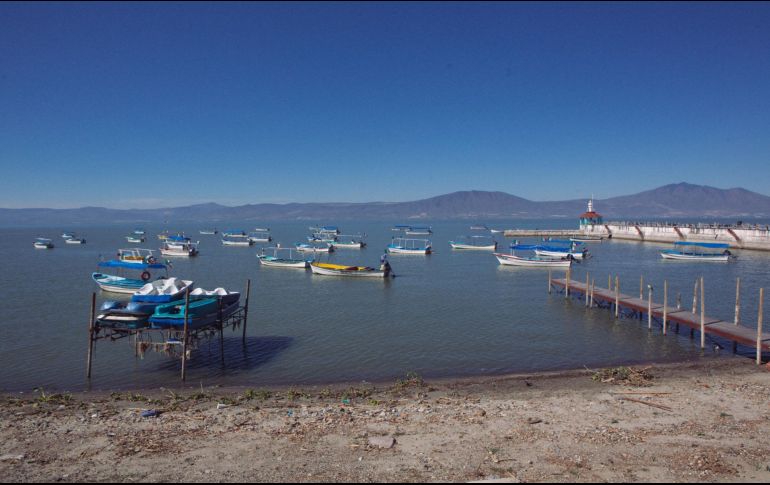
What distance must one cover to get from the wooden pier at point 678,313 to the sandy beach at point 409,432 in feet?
10.2

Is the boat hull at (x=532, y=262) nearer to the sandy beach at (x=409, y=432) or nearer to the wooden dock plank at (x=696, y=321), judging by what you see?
the wooden dock plank at (x=696, y=321)

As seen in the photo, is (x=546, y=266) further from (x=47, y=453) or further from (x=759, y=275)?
(x=47, y=453)

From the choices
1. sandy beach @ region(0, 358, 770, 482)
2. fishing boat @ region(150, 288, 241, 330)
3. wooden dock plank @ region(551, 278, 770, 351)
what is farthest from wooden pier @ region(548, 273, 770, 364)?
fishing boat @ region(150, 288, 241, 330)

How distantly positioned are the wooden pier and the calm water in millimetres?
1087

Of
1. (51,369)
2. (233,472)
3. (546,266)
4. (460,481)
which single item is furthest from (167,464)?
(546,266)

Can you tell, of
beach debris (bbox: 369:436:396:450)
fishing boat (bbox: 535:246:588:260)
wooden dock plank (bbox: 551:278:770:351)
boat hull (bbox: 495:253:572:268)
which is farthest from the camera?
fishing boat (bbox: 535:246:588:260)

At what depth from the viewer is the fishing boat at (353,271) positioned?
2041 inches

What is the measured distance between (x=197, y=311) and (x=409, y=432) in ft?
43.9

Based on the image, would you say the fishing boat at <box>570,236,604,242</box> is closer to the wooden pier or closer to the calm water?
the calm water

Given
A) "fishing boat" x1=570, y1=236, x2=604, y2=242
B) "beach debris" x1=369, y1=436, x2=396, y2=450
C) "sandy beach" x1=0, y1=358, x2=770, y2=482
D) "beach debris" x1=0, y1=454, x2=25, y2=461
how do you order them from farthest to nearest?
"fishing boat" x1=570, y1=236, x2=604, y2=242 < "beach debris" x1=369, y1=436, x2=396, y2=450 < "beach debris" x1=0, y1=454, x2=25, y2=461 < "sandy beach" x1=0, y1=358, x2=770, y2=482

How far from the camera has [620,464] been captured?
11000mm

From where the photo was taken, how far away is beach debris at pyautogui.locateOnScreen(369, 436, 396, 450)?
478 inches

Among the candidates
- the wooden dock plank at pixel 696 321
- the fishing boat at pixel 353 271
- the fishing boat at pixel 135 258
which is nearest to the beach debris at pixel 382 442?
the wooden dock plank at pixel 696 321

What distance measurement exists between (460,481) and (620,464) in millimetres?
3920
